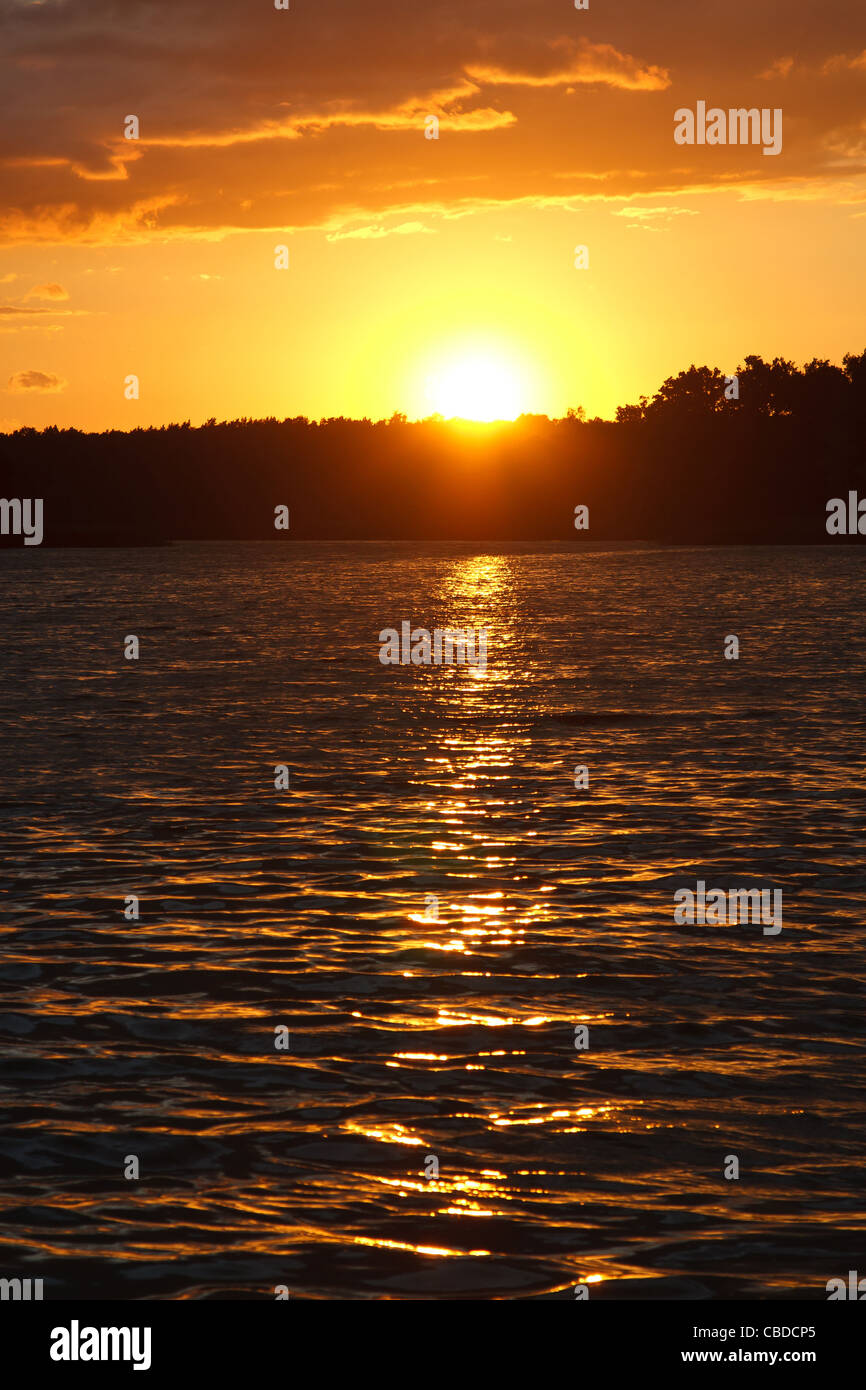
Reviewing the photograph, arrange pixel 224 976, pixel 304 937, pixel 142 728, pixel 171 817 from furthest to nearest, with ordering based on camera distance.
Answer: pixel 142 728 → pixel 171 817 → pixel 304 937 → pixel 224 976

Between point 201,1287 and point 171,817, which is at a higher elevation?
point 171,817

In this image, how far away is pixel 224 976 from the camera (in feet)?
46.2

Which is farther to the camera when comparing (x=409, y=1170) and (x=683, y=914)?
(x=683, y=914)

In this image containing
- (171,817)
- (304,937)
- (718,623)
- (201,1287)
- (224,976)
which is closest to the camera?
(201,1287)

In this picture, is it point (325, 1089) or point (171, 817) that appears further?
point (171, 817)

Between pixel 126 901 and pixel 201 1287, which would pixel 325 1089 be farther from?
pixel 126 901
